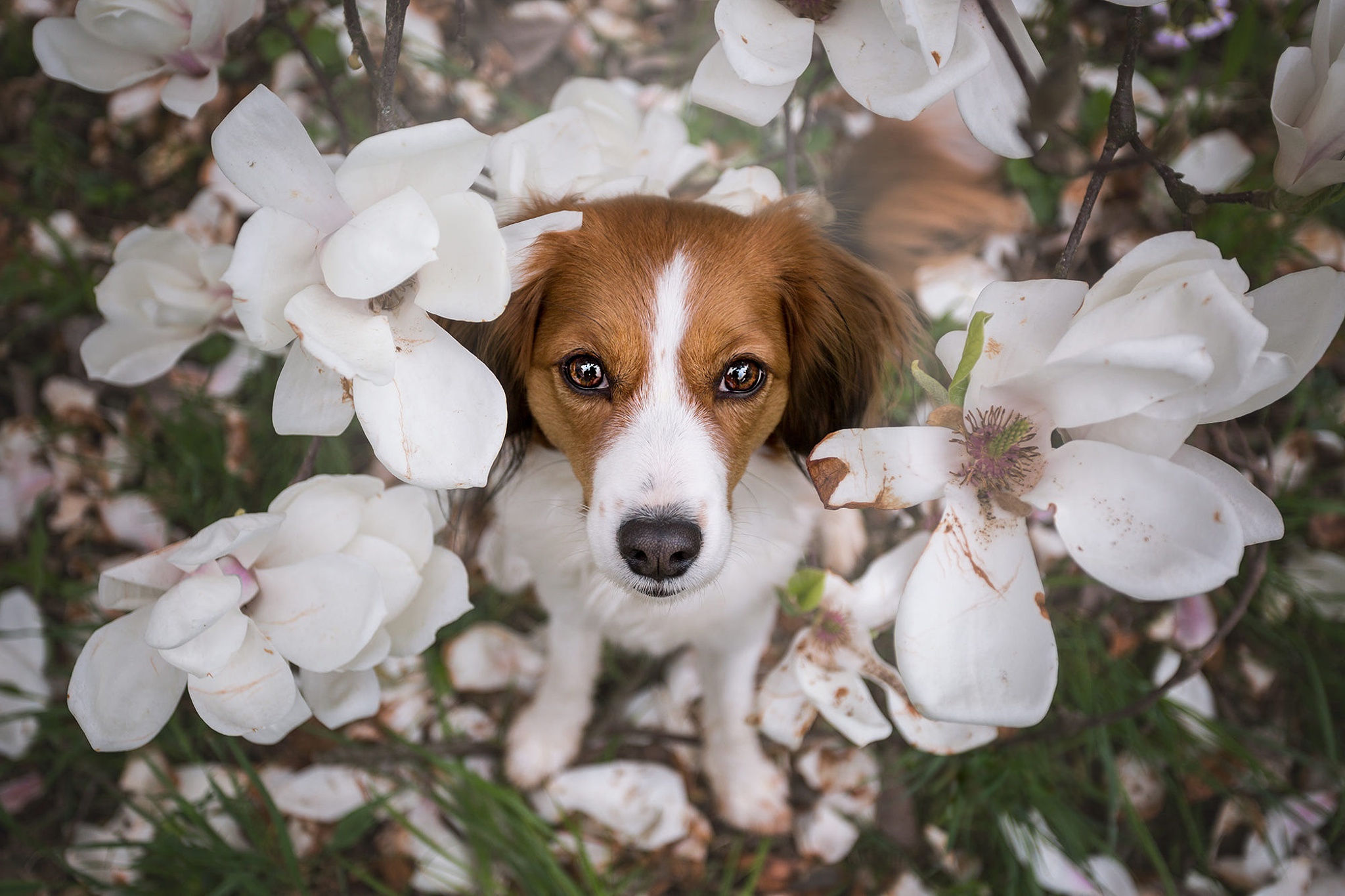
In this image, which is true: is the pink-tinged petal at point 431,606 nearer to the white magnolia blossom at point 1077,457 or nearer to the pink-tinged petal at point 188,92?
the white magnolia blossom at point 1077,457

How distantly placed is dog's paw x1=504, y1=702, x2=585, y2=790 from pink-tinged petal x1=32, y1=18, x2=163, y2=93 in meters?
1.64

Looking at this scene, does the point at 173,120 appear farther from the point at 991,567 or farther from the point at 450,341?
the point at 991,567

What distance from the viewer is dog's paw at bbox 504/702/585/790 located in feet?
6.79

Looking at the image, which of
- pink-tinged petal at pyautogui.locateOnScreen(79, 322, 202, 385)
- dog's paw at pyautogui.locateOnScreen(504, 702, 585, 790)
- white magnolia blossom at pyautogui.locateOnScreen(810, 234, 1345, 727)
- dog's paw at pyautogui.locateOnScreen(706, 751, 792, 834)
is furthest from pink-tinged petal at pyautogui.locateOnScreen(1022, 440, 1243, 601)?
dog's paw at pyautogui.locateOnScreen(504, 702, 585, 790)

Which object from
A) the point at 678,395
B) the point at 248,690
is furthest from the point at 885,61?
the point at 248,690

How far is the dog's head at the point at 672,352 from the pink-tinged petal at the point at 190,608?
1.82 ft

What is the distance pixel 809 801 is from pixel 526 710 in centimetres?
78

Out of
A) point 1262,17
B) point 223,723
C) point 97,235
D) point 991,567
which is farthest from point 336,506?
point 1262,17

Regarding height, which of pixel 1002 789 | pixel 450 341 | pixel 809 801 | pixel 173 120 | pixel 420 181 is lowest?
pixel 809 801

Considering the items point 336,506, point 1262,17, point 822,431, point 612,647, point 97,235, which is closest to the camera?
point 336,506

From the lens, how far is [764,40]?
749 millimetres

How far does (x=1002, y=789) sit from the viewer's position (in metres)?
1.85

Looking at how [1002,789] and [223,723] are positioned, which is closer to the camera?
[223,723]

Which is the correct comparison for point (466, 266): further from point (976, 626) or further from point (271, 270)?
point (976, 626)
